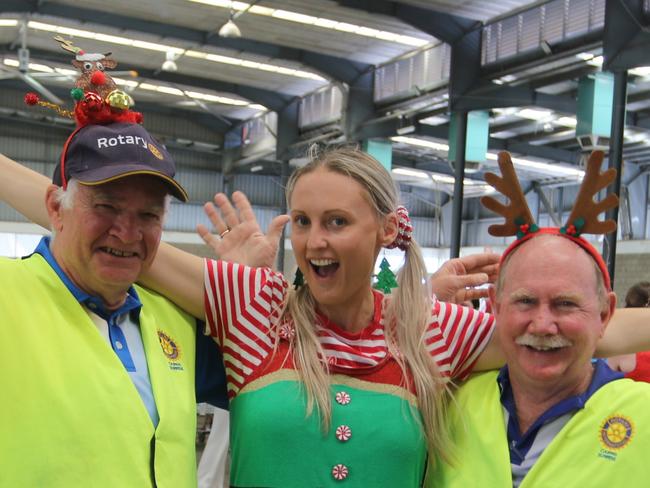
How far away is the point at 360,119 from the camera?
599 inches

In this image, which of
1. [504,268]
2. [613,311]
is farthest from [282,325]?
[613,311]

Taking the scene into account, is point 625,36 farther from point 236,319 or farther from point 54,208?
point 54,208

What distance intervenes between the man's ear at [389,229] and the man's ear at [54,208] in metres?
0.83

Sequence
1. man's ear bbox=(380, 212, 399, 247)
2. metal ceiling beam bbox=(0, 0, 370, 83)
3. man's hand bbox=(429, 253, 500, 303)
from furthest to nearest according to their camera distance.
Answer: metal ceiling beam bbox=(0, 0, 370, 83)
man's hand bbox=(429, 253, 500, 303)
man's ear bbox=(380, 212, 399, 247)

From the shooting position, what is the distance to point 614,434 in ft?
6.00

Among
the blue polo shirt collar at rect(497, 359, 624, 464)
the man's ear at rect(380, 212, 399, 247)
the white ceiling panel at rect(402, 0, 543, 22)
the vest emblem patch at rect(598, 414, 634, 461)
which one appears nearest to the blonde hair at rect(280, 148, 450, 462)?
the man's ear at rect(380, 212, 399, 247)

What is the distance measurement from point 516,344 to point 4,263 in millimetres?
1168

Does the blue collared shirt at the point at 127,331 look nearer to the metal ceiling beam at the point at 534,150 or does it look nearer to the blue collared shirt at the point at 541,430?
the blue collared shirt at the point at 541,430

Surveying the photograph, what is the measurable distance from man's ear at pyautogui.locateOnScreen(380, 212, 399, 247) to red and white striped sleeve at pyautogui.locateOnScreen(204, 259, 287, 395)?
0.37 metres

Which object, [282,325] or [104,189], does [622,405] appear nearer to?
[282,325]

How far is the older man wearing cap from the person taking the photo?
5.22 feet

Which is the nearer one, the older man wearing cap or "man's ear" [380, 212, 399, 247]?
the older man wearing cap

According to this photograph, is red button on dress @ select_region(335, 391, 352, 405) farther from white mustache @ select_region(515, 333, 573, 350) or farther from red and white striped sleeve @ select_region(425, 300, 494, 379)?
white mustache @ select_region(515, 333, 573, 350)

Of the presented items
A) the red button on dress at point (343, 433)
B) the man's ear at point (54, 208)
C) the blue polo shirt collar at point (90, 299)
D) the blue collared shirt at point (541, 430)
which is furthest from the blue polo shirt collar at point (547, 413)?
the man's ear at point (54, 208)
